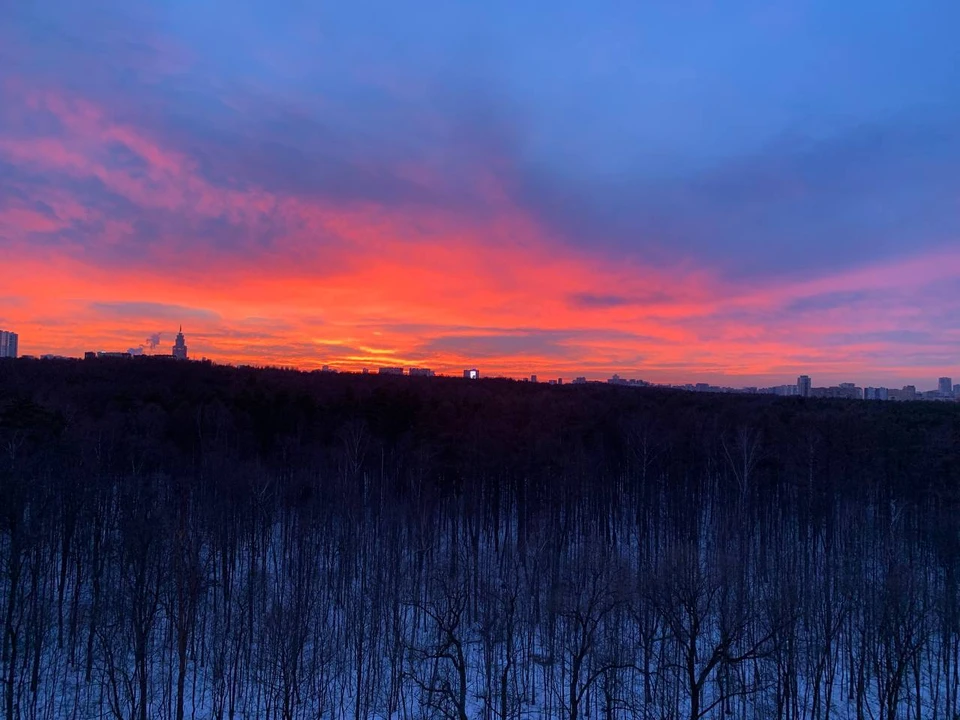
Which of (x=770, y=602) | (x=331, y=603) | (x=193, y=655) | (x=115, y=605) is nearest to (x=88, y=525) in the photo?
(x=115, y=605)

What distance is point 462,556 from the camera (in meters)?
32.8

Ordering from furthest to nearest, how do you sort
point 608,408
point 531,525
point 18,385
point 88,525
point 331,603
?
point 608,408 < point 18,385 < point 531,525 < point 331,603 < point 88,525

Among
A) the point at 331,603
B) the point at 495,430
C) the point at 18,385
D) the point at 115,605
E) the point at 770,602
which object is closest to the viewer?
the point at 770,602

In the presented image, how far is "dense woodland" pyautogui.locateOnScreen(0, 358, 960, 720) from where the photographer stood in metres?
21.3

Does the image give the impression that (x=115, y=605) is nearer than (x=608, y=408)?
Yes

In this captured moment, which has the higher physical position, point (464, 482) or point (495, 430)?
point (495, 430)

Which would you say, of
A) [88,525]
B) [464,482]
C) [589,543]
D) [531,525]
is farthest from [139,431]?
[589,543]

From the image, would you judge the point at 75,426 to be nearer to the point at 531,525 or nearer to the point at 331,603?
the point at 331,603

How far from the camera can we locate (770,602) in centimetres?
2181

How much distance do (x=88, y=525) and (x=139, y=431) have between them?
515 inches

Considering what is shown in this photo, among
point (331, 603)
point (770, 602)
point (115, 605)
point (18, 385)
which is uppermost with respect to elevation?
point (18, 385)

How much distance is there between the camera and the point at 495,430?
46531 mm

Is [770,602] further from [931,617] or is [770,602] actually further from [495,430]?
[495,430]

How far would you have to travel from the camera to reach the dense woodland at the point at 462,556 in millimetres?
21328
